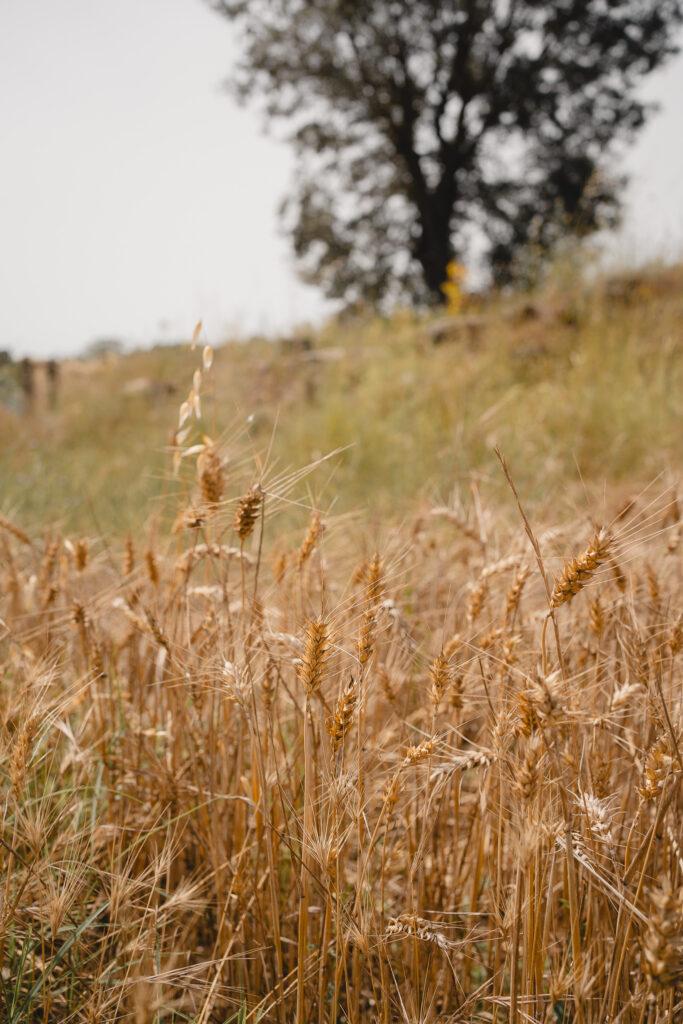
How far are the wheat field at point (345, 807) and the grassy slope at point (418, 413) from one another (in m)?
1.31

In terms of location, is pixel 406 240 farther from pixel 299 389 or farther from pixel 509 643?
pixel 509 643

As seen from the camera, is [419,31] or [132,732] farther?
[419,31]

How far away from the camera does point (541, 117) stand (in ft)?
42.5

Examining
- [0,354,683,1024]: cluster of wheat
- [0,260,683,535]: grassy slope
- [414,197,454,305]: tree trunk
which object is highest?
[414,197,454,305]: tree trunk

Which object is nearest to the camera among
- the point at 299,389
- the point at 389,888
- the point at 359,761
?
the point at 359,761

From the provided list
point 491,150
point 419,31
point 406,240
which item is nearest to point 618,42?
point 491,150

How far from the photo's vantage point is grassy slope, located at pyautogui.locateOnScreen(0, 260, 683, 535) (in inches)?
144

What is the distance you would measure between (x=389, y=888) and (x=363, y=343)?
279 inches

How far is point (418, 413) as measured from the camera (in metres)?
5.05

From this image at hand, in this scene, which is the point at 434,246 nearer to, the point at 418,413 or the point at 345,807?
the point at 418,413

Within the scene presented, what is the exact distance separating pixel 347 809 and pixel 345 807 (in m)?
0.07

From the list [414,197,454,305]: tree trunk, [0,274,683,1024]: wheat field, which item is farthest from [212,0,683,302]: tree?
[0,274,683,1024]: wheat field

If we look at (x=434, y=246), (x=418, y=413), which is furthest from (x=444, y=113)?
(x=418, y=413)

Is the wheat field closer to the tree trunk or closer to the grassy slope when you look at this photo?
the grassy slope
